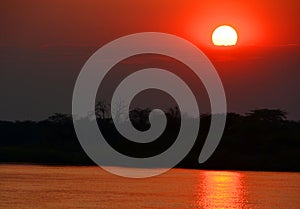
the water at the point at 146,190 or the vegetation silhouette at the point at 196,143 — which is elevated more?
the vegetation silhouette at the point at 196,143

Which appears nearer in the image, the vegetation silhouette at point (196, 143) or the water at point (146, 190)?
the water at point (146, 190)

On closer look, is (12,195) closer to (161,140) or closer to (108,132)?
(161,140)

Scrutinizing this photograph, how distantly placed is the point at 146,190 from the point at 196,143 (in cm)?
2576

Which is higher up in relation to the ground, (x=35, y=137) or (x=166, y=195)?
(x=35, y=137)

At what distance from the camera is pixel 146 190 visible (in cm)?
3694

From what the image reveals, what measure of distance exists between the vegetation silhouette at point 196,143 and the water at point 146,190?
826 centimetres

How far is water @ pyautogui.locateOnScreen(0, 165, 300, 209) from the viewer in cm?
3162

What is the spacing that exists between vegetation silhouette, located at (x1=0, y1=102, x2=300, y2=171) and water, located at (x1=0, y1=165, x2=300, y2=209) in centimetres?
826

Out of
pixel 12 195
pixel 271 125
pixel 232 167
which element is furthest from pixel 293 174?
pixel 12 195

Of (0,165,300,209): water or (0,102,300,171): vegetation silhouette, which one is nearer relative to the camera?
(0,165,300,209): water

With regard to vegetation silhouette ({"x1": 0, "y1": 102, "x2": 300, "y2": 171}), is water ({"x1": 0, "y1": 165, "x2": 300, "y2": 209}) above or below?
below

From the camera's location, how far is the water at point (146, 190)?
31.6 m

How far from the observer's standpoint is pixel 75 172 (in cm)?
4769

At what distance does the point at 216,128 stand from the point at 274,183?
2660cm
